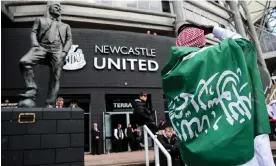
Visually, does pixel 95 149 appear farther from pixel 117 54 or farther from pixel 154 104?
pixel 117 54

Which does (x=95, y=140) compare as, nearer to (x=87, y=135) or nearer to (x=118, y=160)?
(x=87, y=135)

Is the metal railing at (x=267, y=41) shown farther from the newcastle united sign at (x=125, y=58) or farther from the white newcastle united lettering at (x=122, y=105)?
Result: the white newcastle united lettering at (x=122, y=105)

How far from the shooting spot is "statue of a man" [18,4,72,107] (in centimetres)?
370

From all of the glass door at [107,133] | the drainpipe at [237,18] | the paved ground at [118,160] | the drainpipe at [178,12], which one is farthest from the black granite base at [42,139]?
the drainpipe at [237,18]

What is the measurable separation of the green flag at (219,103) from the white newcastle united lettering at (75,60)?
1012 cm

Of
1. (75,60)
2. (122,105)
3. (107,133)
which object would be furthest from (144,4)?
(107,133)

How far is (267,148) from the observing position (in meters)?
1.24

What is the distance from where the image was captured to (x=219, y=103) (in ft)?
4.21

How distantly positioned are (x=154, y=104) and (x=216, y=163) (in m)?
10.7

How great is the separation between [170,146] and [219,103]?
3.08m

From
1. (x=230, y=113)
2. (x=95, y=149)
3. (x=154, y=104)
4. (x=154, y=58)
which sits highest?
(x=154, y=58)

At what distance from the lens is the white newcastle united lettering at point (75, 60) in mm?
10969

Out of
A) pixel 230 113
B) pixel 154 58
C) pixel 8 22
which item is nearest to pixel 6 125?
pixel 230 113

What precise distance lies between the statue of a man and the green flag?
290cm
